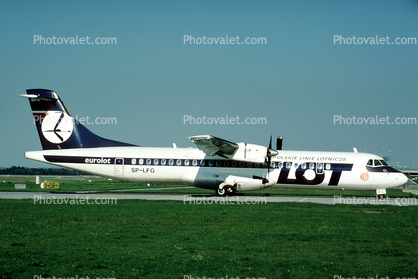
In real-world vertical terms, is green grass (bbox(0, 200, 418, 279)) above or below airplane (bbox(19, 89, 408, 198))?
below

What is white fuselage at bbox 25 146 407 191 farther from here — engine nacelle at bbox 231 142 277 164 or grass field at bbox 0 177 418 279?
grass field at bbox 0 177 418 279

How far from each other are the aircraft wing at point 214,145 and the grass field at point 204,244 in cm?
834

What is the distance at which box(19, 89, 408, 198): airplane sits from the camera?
1150 inches

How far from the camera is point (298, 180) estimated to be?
96.2 feet

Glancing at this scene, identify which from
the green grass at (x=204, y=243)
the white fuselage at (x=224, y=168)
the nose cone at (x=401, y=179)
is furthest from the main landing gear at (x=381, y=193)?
the green grass at (x=204, y=243)

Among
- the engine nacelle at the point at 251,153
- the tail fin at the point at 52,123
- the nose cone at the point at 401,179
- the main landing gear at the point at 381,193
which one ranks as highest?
the tail fin at the point at 52,123

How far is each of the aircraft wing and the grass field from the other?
8342 mm

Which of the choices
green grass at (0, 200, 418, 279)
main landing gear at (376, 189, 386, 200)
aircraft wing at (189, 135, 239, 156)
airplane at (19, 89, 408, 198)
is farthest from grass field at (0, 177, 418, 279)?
main landing gear at (376, 189, 386, 200)

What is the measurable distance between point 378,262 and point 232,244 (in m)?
4.12

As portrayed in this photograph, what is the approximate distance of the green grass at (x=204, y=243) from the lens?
8.73 m

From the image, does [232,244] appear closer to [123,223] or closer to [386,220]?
[123,223]

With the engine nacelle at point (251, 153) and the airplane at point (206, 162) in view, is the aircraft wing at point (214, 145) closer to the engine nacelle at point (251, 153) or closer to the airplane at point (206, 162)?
the airplane at point (206, 162)

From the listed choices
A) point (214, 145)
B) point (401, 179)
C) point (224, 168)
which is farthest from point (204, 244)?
point (401, 179)

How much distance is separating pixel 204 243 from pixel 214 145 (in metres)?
17.0
